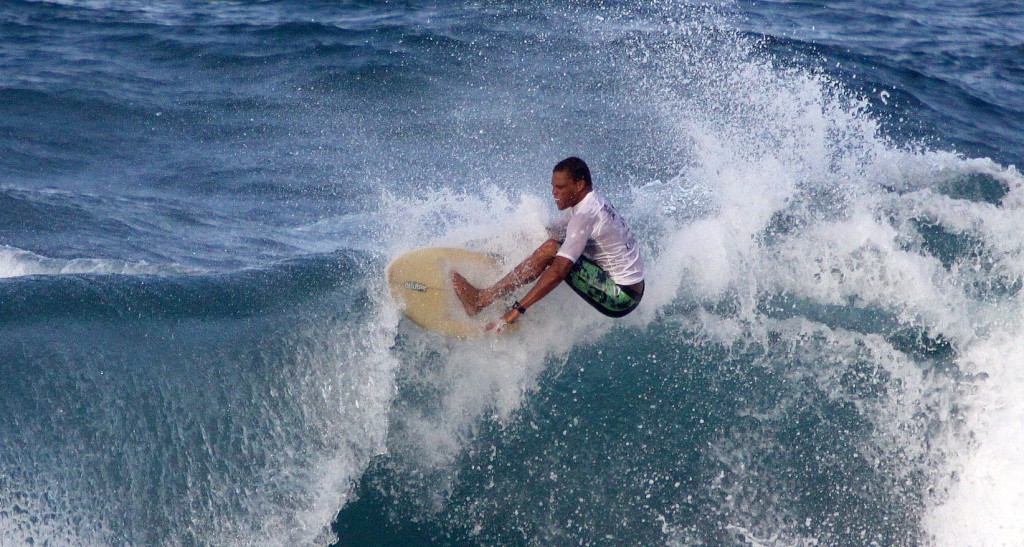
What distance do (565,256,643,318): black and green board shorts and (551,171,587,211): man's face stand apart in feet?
1.49

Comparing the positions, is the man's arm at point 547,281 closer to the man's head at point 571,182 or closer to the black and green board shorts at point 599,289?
the black and green board shorts at point 599,289

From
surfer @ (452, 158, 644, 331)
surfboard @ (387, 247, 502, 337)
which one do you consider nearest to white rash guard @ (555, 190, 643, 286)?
surfer @ (452, 158, 644, 331)

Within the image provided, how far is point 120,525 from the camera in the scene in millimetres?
5109

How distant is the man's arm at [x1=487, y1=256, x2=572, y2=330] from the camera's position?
19.1 feet

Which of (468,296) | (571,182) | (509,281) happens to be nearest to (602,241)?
(571,182)

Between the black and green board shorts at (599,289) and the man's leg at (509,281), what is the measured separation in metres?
0.21

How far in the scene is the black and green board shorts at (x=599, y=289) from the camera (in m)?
6.13

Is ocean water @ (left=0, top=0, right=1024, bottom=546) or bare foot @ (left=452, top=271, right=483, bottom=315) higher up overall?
bare foot @ (left=452, top=271, right=483, bottom=315)

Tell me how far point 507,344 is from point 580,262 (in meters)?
0.80

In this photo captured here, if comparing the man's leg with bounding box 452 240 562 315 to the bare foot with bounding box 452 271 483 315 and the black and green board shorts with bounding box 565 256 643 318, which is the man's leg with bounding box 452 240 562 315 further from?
the black and green board shorts with bounding box 565 256 643 318

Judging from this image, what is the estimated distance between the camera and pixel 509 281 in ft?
20.0

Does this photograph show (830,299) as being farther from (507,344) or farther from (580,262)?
(507,344)

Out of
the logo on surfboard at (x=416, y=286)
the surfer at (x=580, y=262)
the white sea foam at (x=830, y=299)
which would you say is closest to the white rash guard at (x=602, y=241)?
the surfer at (x=580, y=262)

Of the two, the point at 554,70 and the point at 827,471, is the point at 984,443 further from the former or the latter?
the point at 554,70
